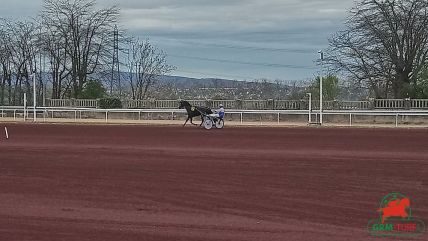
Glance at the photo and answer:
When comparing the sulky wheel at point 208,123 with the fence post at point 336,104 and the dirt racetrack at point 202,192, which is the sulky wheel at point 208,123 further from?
the fence post at point 336,104

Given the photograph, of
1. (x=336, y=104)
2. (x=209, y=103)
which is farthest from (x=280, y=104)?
(x=209, y=103)

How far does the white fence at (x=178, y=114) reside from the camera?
41750 millimetres

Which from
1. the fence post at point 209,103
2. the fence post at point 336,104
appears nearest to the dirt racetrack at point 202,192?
the fence post at point 336,104

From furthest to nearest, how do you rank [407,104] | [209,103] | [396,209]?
1. [209,103]
2. [407,104]
3. [396,209]

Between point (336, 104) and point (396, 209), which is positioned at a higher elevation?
point (336, 104)

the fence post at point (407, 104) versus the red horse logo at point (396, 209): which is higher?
the fence post at point (407, 104)

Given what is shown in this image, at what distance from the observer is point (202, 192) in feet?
37.7

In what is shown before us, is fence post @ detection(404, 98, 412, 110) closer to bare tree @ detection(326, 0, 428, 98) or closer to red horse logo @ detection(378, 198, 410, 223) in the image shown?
bare tree @ detection(326, 0, 428, 98)

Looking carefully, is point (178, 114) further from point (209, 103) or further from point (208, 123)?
point (208, 123)

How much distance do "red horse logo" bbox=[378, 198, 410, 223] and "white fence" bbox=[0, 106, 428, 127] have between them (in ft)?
99.2

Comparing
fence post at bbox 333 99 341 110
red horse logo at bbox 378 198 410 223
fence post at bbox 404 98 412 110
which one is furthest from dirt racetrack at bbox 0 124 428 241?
fence post at bbox 333 99 341 110

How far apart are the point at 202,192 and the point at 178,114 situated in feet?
117

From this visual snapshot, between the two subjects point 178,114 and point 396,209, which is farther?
point 178,114

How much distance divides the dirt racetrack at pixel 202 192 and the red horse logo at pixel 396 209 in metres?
0.16
